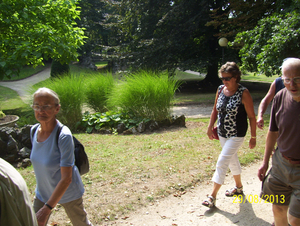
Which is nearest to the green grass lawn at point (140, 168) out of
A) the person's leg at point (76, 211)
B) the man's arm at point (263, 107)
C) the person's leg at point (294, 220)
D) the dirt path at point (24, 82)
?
the person's leg at point (76, 211)

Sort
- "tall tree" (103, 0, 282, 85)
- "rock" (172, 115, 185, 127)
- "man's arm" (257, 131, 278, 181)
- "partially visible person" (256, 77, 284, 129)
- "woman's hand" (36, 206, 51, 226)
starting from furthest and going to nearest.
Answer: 1. "tall tree" (103, 0, 282, 85)
2. "rock" (172, 115, 185, 127)
3. "partially visible person" (256, 77, 284, 129)
4. "man's arm" (257, 131, 278, 181)
5. "woman's hand" (36, 206, 51, 226)

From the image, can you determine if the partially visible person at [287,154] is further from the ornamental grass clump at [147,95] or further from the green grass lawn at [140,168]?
the ornamental grass clump at [147,95]

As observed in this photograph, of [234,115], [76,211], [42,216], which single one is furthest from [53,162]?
[234,115]

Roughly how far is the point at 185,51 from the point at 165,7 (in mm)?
3593

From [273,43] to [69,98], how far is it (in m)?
7.58

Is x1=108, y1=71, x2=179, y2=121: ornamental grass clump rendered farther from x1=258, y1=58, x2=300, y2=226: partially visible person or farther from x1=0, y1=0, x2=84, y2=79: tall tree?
x1=258, y1=58, x2=300, y2=226: partially visible person

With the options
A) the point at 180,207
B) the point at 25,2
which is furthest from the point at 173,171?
the point at 25,2

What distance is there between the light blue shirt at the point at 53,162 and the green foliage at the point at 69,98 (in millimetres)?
7125

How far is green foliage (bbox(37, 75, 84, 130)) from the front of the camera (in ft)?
30.4

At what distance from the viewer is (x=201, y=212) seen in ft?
12.1

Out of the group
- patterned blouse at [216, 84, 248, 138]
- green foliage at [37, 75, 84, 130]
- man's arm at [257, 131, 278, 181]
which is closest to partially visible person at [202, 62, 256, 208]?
patterned blouse at [216, 84, 248, 138]

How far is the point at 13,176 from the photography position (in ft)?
4.86

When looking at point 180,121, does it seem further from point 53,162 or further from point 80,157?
point 53,162

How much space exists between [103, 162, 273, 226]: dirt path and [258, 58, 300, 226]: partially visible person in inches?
35.4
